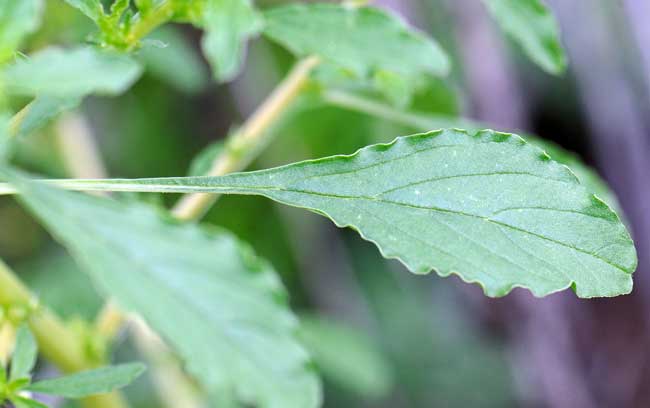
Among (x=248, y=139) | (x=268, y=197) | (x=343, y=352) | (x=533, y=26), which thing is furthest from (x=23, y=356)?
(x=343, y=352)

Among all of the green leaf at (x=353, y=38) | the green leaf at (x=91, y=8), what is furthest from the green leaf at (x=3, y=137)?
the green leaf at (x=353, y=38)

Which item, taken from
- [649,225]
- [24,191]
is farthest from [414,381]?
[24,191]

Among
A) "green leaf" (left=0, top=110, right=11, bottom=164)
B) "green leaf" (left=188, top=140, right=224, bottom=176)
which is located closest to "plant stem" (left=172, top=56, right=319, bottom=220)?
"green leaf" (left=188, top=140, right=224, bottom=176)

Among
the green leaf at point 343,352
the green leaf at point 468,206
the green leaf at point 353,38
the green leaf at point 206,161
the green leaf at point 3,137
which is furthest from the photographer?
the green leaf at point 343,352

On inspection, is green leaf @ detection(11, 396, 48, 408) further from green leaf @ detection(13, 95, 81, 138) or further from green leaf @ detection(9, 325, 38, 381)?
green leaf @ detection(13, 95, 81, 138)

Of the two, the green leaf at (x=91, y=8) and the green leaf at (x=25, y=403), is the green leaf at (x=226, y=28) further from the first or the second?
the green leaf at (x=25, y=403)

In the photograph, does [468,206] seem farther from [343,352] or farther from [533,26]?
[343,352]
